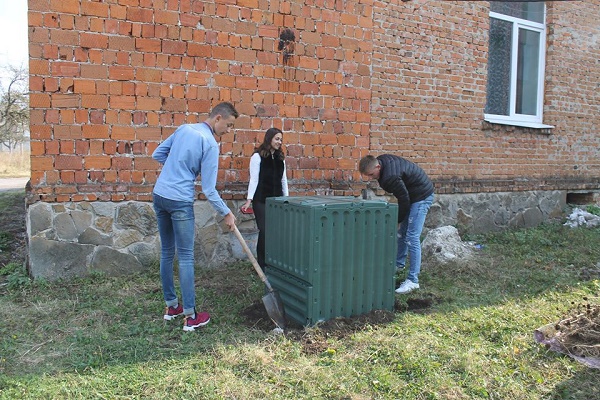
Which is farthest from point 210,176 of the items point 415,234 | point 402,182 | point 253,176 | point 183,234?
point 415,234

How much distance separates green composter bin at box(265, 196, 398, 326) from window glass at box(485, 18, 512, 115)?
522cm

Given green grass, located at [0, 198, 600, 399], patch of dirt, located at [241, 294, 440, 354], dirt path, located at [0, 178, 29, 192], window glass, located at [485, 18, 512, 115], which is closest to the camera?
green grass, located at [0, 198, 600, 399]

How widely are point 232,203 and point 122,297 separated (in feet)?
5.65

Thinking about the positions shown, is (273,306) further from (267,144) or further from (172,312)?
(267,144)

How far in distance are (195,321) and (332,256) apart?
1.25m

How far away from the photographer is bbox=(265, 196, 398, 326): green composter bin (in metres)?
4.36

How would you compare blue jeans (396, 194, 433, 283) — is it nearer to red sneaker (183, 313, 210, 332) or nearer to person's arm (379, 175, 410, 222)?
person's arm (379, 175, 410, 222)

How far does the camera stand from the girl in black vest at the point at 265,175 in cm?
568

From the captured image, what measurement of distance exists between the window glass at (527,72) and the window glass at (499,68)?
0.29 metres

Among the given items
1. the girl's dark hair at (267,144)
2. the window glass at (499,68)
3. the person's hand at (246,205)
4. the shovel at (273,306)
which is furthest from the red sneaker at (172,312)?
the window glass at (499,68)

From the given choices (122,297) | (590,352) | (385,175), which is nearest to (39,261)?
(122,297)

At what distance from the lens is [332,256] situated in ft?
14.5

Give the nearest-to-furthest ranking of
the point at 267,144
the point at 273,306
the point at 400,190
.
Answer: the point at 273,306 → the point at 400,190 → the point at 267,144

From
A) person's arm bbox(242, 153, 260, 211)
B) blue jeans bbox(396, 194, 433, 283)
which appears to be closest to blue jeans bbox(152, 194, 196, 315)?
person's arm bbox(242, 153, 260, 211)
